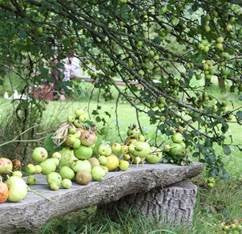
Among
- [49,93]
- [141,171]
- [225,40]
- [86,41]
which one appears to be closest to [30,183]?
[141,171]

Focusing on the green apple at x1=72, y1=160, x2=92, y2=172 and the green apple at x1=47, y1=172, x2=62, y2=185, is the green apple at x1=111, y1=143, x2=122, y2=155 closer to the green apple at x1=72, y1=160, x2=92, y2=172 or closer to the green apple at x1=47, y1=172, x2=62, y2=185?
the green apple at x1=72, y1=160, x2=92, y2=172

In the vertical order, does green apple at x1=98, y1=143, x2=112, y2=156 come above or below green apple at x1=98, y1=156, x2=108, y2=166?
above

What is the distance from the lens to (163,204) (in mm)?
4809

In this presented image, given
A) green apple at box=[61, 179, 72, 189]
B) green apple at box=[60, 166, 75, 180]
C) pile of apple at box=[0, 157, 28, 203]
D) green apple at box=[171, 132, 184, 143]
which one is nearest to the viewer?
pile of apple at box=[0, 157, 28, 203]

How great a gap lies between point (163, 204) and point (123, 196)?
375mm

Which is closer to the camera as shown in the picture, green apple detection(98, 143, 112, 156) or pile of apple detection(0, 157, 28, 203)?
pile of apple detection(0, 157, 28, 203)

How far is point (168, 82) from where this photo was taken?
5.38m

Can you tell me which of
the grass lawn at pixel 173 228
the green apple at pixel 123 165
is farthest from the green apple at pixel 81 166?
the grass lawn at pixel 173 228

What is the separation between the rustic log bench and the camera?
3.36 metres

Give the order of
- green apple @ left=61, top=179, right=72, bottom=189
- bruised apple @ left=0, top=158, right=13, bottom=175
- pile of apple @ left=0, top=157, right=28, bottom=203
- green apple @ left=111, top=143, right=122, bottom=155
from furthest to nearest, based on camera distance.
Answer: green apple @ left=111, top=143, right=122, bottom=155 → green apple @ left=61, top=179, right=72, bottom=189 → bruised apple @ left=0, top=158, right=13, bottom=175 → pile of apple @ left=0, top=157, right=28, bottom=203

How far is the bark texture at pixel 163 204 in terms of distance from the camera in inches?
189

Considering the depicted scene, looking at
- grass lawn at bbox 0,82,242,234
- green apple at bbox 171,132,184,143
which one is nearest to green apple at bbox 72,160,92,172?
grass lawn at bbox 0,82,242,234

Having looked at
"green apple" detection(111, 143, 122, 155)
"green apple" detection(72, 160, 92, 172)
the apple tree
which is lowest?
Answer: "green apple" detection(72, 160, 92, 172)

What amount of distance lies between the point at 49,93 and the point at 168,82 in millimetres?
1615
